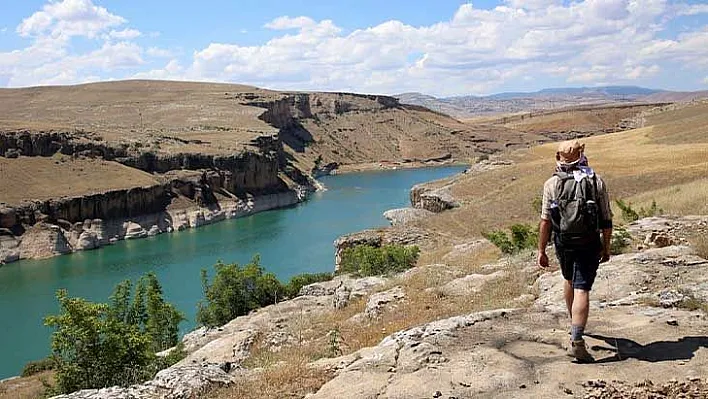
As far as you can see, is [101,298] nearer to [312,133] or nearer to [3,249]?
[3,249]

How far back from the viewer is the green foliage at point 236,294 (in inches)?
1207

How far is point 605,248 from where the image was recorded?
712cm

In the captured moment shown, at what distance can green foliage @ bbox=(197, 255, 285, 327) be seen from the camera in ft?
101

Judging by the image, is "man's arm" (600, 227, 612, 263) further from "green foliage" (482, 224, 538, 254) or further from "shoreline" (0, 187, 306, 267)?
"shoreline" (0, 187, 306, 267)

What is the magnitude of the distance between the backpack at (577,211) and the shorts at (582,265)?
0.08 meters

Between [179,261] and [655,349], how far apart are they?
195 ft

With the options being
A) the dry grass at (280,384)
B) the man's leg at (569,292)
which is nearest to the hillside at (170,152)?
the dry grass at (280,384)

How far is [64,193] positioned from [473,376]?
80.0 metres

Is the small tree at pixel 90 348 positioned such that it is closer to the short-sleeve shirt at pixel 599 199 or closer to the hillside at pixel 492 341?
the hillside at pixel 492 341

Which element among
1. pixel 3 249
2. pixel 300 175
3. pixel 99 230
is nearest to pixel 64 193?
pixel 99 230

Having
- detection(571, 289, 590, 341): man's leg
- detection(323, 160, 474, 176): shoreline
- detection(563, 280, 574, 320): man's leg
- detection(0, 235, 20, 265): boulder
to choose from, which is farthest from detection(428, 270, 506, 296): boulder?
detection(323, 160, 474, 176): shoreline

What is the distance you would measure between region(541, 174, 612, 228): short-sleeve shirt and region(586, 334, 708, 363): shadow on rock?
133 cm

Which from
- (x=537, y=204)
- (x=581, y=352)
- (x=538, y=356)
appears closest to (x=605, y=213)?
(x=581, y=352)

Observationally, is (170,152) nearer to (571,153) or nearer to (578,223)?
(571,153)
